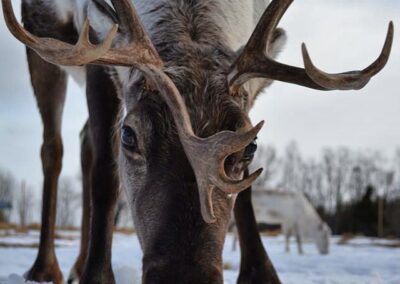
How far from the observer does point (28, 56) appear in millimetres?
5395

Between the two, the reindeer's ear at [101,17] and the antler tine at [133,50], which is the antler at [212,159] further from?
the reindeer's ear at [101,17]

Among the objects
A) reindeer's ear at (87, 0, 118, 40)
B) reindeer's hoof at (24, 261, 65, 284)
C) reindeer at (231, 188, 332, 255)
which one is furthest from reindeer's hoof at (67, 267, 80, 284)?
reindeer at (231, 188, 332, 255)

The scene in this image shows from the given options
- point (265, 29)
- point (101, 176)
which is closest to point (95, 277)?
point (101, 176)

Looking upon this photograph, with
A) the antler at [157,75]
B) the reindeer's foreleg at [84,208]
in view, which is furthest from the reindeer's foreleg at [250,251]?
the antler at [157,75]

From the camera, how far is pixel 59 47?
9.29 feet

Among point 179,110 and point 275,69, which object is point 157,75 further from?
point 275,69

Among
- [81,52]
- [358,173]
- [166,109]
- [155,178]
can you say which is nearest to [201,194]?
[155,178]

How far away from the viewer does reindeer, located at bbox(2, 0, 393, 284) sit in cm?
246

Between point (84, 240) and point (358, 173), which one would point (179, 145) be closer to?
point (84, 240)

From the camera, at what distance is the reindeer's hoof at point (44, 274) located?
4.82 metres

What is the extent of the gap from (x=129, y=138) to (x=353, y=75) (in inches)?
44.6

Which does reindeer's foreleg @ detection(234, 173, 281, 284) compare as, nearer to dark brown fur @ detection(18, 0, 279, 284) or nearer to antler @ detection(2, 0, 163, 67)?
dark brown fur @ detection(18, 0, 279, 284)

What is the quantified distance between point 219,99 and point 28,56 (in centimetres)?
309

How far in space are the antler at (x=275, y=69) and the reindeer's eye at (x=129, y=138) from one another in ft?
1.70
